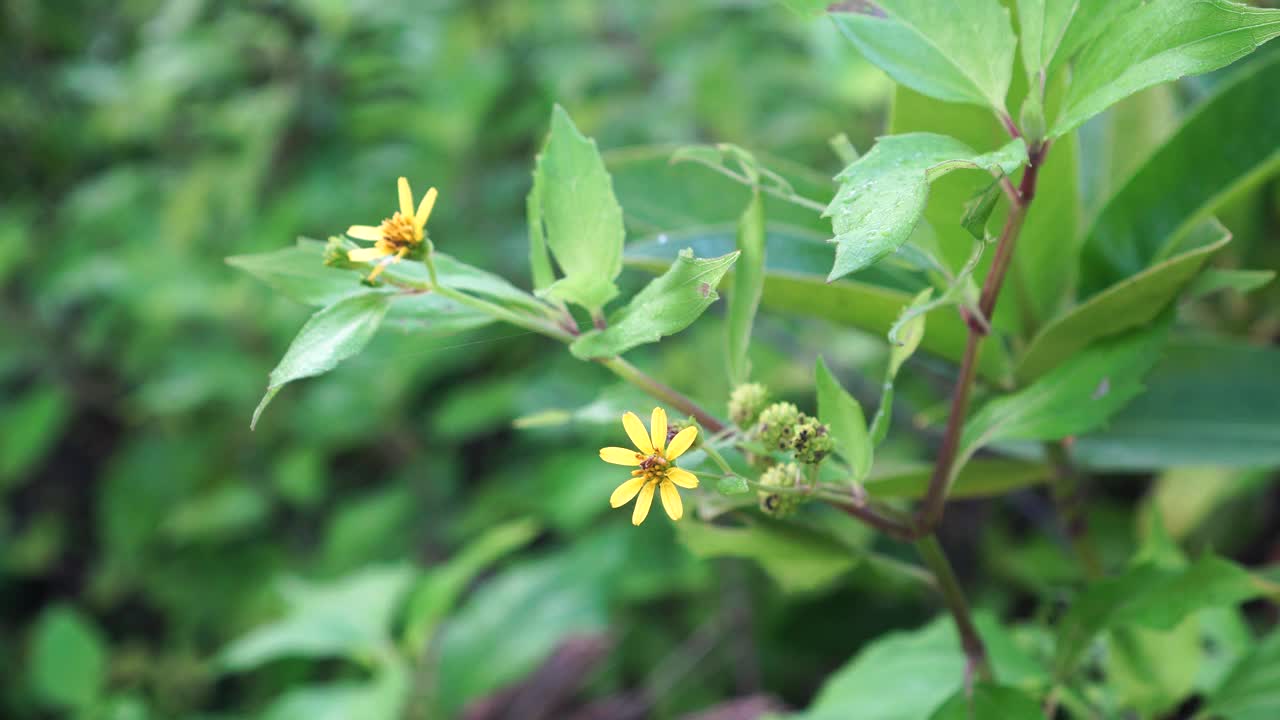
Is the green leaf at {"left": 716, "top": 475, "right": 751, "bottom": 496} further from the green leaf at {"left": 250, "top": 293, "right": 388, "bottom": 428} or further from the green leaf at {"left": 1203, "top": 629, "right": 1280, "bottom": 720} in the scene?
the green leaf at {"left": 1203, "top": 629, "right": 1280, "bottom": 720}

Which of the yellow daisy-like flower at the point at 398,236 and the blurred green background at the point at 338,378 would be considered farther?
the blurred green background at the point at 338,378

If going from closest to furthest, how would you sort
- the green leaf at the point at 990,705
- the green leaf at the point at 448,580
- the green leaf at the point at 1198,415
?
the green leaf at the point at 990,705
the green leaf at the point at 1198,415
the green leaf at the point at 448,580

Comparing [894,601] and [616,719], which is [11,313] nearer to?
[616,719]

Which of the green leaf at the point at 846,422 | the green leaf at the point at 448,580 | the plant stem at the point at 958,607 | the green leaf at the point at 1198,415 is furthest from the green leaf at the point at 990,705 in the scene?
the green leaf at the point at 448,580

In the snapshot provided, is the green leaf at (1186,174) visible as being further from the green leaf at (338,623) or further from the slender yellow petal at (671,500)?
the green leaf at (338,623)

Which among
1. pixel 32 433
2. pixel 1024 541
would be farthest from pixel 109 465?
pixel 1024 541
